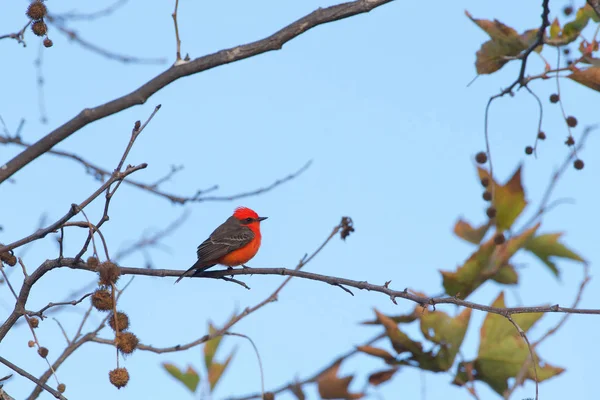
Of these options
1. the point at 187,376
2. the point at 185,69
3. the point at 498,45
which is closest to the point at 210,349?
the point at 187,376

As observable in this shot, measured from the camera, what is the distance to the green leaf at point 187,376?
12.9 feet

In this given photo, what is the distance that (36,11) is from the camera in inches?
190

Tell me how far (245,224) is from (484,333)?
18.2ft

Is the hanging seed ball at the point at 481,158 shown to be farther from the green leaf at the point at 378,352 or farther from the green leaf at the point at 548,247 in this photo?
the green leaf at the point at 378,352

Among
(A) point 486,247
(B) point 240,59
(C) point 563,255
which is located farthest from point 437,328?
(B) point 240,59

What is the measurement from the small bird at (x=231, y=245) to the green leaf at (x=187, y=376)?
11.0ft

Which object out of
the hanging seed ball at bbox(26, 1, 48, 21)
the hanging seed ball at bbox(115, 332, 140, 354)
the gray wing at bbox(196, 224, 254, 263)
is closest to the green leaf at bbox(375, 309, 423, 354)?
the hanging seed ball at bbox(115, 332, 140, 354)

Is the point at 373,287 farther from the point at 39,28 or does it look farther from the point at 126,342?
the point at 39,28

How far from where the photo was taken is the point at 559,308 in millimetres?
3557

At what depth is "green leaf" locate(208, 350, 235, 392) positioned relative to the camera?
3.88 m

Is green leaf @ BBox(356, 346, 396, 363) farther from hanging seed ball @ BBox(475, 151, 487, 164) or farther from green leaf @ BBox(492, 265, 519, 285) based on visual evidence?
hanging seed ball @ BBox(475, 151, 487, 164)

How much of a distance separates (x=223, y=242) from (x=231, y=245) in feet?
0.41

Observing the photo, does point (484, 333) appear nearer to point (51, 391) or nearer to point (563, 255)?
point (563, 255)

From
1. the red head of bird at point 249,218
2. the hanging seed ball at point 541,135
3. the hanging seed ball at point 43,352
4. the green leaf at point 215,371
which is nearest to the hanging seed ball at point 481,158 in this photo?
the hanging seed ball at point 541,135
